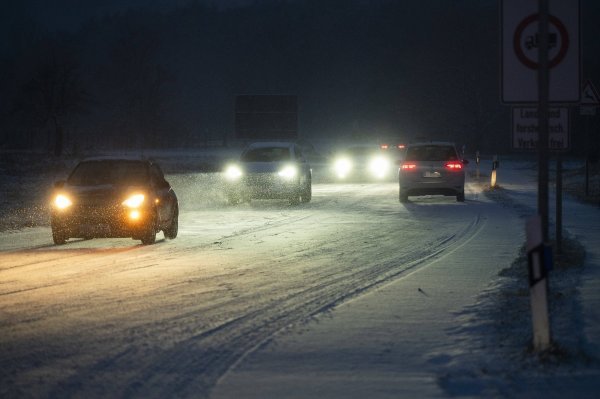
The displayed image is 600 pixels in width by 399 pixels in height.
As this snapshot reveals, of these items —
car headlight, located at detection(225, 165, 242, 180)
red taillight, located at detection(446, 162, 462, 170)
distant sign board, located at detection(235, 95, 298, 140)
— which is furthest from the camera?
distant sign board, located at detection(235, 95, 298, 140)

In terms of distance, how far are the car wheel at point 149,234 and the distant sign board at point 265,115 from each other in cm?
5172

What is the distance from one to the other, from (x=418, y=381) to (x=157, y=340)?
8.53ft

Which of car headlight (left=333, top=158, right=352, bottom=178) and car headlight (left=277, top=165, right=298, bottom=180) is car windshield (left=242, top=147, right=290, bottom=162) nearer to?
car headlight (left=277, top=165, right=298, bottom=180)

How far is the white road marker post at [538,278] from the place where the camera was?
7.43 m

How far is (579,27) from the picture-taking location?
35.3ft

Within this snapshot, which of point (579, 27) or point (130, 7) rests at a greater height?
point (130, 7)

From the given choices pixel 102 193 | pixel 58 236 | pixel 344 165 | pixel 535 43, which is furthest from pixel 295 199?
pixel 344 165

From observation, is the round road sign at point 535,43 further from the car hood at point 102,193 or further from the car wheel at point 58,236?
the car wheel at point 58,236

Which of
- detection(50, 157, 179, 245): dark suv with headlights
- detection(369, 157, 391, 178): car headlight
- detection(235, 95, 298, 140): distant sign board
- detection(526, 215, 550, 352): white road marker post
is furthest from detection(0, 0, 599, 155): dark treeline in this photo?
detection(526, 215, 550, 352): white road marker post

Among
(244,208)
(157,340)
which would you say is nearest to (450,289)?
(157,340)

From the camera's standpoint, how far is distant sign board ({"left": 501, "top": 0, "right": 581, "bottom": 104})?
10.2m

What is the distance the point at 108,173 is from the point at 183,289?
7736 mm

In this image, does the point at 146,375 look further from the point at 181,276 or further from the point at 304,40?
the point at 304,40

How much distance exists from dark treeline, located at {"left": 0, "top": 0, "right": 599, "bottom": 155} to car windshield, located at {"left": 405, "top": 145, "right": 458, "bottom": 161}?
142 feet
